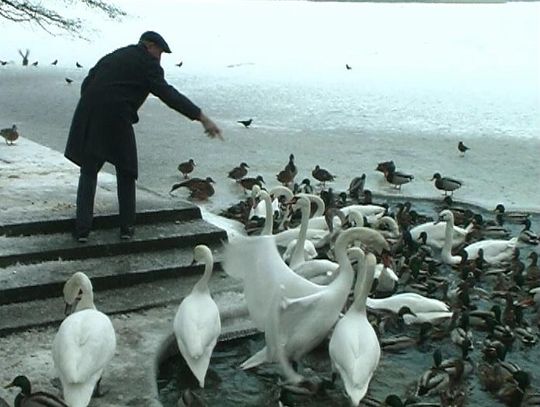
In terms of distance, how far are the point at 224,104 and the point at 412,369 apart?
1606 cm

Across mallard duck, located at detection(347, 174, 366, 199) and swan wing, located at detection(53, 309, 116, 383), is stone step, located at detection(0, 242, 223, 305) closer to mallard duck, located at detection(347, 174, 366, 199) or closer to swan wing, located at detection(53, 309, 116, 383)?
swan wing, located at detection(53, 309, 116, 383)

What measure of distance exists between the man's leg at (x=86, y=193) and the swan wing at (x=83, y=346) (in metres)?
1.88

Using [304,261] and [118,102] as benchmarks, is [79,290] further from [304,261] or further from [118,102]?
[304,261]

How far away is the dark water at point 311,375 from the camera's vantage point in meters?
5.49

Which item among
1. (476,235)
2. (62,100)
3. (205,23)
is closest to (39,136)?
(62,100)

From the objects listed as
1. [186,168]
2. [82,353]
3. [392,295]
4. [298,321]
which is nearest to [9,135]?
[186,168]

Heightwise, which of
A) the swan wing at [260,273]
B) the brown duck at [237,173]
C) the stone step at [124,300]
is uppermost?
the swan wing at [260,273]

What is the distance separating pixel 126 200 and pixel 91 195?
0.28 m

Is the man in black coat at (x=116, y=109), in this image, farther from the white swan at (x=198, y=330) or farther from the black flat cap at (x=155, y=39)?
the white swan at (x=198, y=330)

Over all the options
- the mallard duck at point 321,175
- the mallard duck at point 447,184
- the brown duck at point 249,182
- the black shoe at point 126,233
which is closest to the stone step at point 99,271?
the black shoe at point 126,233

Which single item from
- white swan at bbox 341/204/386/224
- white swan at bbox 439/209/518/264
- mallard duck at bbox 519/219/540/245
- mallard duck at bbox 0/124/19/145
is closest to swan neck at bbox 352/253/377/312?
white swan at bbox 439/209/518/264

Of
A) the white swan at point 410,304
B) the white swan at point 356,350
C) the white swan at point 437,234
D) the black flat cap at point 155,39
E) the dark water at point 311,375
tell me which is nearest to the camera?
the white swan at point 356,350

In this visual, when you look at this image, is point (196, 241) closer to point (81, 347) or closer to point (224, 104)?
point (81, 347)

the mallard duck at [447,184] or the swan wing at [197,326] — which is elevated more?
the swan wing at [197,326]
